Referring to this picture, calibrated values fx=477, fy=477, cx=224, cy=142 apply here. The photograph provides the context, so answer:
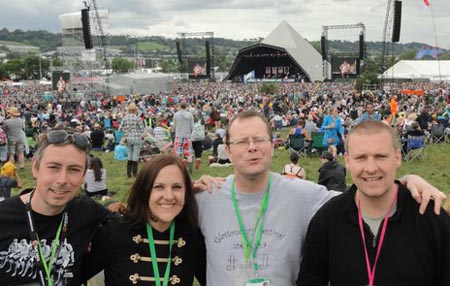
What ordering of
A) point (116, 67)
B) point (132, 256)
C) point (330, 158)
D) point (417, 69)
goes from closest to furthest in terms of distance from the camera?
point (132, 256), point (330, 158), point (417, 69), point (116, 67)

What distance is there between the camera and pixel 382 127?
1.99 m

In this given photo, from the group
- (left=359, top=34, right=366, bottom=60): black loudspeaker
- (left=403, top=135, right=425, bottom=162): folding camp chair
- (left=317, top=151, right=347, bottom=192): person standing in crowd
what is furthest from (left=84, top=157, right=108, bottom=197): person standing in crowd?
(left=359, top=34, right=366, bottom=60): black loudspeaker

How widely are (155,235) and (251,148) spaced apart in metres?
0.63

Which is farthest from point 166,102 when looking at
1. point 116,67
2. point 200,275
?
point 116,67

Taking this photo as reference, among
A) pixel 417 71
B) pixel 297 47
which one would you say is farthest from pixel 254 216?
pixel 297 47

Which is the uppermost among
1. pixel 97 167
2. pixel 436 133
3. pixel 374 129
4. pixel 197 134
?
pixel 374 129

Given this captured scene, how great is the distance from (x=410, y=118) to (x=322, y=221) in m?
14.1

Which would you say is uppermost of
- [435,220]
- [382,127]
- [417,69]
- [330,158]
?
[417,69]

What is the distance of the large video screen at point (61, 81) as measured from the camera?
4159 centimetres

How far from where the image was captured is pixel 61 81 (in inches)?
1649

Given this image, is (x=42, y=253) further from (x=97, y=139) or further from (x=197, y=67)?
(x=197, y=67)

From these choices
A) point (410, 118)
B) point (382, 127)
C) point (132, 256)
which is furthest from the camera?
point (410, 118)

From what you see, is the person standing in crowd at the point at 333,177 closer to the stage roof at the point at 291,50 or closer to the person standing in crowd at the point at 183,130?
the person standing in crowd at the point at 183,130

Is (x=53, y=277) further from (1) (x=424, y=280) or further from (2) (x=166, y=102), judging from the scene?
(2) (x=166, y=102)
